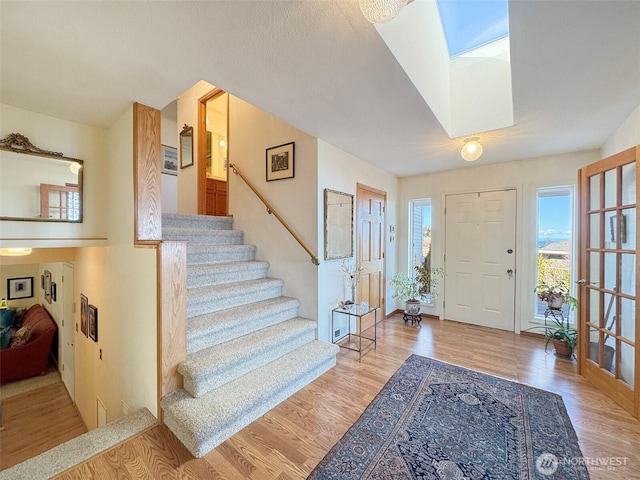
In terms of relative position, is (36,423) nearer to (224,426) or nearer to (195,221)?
(195,221)

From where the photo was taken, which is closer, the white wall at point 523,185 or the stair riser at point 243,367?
the stair riser at point 243,367

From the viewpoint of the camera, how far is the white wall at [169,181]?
16.2 feet

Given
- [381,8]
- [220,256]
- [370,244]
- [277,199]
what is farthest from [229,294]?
[381,8]

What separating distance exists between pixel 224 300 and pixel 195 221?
1351 millimetres

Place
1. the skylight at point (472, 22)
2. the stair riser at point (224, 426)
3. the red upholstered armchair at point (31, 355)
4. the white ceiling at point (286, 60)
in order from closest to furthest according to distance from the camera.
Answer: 1. the white ceiling at point (286, 60)
2. the stair riser at point (224, 426)
3. the skylight at point (472, 22)
4. the red upholstered armchair at point (31, 355)

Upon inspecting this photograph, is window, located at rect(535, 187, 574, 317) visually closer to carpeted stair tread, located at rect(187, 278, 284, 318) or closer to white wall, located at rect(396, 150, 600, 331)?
white wall, located at rect(396, 150, 600, 331)

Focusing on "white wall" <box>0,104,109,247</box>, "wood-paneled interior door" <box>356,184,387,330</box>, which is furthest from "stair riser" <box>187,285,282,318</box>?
"wood-paneled interior door" <box>356,184,387,330</box>

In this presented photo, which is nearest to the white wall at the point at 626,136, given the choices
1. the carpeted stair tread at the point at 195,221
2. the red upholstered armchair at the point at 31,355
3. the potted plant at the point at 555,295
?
the potted plant at the point at 555,295

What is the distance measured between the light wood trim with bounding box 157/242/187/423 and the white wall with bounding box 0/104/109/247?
115 centimetres

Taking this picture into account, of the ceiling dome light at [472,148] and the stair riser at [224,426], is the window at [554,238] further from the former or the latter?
the stair riser at [224,426]

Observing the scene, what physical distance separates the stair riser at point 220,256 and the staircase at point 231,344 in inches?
0.4

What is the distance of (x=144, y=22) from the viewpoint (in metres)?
1.25

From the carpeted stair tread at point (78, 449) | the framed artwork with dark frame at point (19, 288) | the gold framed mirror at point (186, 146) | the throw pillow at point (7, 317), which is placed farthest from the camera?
the framed artwork with dark frame at point (19, 288)

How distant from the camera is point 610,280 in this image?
2312 millimetres
